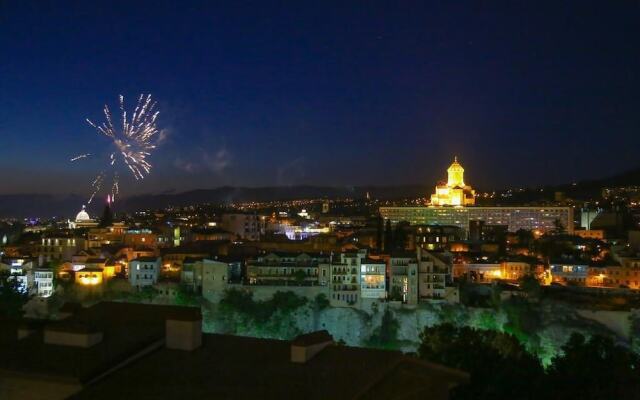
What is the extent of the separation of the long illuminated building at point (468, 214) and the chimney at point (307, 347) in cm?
4359

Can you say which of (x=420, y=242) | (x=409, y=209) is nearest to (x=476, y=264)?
(x=420, y=242)

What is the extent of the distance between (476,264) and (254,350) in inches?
850

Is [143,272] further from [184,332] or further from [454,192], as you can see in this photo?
[454,192]

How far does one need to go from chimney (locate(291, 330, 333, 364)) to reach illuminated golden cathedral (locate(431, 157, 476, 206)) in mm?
48747

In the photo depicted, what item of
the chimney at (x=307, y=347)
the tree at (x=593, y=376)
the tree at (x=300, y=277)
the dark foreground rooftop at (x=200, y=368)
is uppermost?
the chimney at (x=307, y=347)

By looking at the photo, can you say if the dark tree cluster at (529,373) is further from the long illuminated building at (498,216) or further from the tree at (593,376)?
the long illuminated building at (498,216)

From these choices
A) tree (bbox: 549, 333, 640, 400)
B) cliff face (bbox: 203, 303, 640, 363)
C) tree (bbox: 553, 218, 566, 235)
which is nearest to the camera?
tree (bbox: 549, 333, 640, 400)

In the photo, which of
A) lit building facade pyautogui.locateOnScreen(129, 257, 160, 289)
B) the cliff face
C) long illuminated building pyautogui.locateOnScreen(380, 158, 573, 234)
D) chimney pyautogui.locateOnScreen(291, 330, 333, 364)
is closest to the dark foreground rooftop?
chimney pyautogui.locateOnScreen(291, 330, 333, 364)

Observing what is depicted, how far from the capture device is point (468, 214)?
52.0 metres

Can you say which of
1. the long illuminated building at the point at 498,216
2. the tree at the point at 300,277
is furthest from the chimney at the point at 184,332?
the long illuminated building at the point at 498,216

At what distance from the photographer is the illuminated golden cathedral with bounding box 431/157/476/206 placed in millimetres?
54625

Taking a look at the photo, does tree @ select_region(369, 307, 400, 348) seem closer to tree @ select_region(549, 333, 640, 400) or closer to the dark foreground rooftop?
tree @ select_region(549, 333, 640, 400)

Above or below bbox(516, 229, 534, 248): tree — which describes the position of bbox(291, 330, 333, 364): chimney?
above

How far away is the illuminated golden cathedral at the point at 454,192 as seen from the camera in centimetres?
5462
